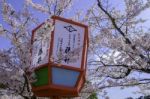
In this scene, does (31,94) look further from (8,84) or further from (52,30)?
(52,30)

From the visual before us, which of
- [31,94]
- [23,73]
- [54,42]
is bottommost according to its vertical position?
[31,94]

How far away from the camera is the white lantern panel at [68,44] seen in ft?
24.9

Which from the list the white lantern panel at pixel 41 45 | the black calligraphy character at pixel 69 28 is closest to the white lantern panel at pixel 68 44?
the black calligraphy character at pixel 69 28

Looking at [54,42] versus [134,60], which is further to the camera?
[134,60]

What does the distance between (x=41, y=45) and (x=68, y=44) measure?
2.02 ft

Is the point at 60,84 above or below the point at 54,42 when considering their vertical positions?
below

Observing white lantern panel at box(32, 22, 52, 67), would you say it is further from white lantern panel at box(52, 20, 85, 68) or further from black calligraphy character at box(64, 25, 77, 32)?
black calligraphy character at box(64, 25, 77, 32)

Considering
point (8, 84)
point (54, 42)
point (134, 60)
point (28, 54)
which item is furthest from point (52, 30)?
point (134, 60)

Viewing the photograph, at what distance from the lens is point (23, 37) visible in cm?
793

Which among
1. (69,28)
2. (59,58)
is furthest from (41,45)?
(69,28)

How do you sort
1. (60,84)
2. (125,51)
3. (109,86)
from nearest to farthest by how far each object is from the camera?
(60,84) → (125,51) → (109,86)

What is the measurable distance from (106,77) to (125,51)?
1.23 meters

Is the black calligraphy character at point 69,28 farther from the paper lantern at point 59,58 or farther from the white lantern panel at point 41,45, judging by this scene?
the white lantern panel at point 41,45

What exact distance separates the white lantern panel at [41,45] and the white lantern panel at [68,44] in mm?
206
